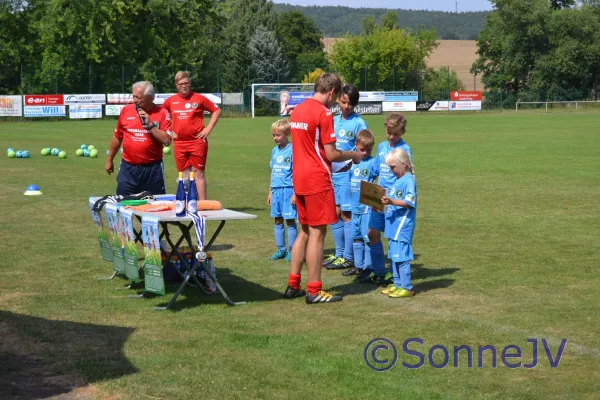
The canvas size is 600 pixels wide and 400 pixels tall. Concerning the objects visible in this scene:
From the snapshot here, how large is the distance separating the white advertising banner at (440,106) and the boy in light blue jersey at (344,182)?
5712 cm

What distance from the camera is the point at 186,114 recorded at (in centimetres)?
1263

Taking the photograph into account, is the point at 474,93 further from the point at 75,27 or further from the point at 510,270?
the point at 510,270

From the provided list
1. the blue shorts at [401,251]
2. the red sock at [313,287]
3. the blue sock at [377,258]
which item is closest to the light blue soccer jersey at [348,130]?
the blue sock at [377,258]

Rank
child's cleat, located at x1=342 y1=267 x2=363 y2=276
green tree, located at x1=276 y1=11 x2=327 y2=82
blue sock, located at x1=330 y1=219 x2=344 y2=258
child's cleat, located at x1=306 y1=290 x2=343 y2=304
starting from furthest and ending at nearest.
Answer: green tree, located at x1=276 y1=11 x2=327 y2=82 → blue sock, located at x1=330 y1=219 x2=344 y2=258 → child's cleat, located at x1=342 y1=267 x2=363 y2=276 → child's cleat, located at x1=306 y1=290 x2=343 y2=304

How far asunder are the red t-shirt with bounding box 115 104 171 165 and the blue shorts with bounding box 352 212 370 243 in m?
2.39

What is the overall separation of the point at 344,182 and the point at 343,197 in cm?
17

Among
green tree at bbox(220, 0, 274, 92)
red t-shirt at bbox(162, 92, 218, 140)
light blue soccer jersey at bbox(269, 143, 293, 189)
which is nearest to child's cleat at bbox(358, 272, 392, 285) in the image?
light blue soccer jersey at bbox(269, 143, 293, 189)

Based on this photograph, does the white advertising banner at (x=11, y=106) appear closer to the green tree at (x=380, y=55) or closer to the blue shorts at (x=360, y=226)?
the green tree at (x=380, y=55)

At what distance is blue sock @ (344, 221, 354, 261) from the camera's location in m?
10.1

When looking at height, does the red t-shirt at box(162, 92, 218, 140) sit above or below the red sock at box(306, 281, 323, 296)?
above

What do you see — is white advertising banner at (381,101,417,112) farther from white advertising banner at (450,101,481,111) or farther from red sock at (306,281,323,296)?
red sock at (306,281,323,296)

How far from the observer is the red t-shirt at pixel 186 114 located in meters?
12.6

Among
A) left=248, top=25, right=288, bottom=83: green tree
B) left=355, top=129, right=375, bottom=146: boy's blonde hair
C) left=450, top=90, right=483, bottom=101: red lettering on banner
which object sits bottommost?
left=355, top=129, right=375, bottom=146: boy's blonde hair

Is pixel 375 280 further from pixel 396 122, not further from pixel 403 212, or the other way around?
pixel 396 122
